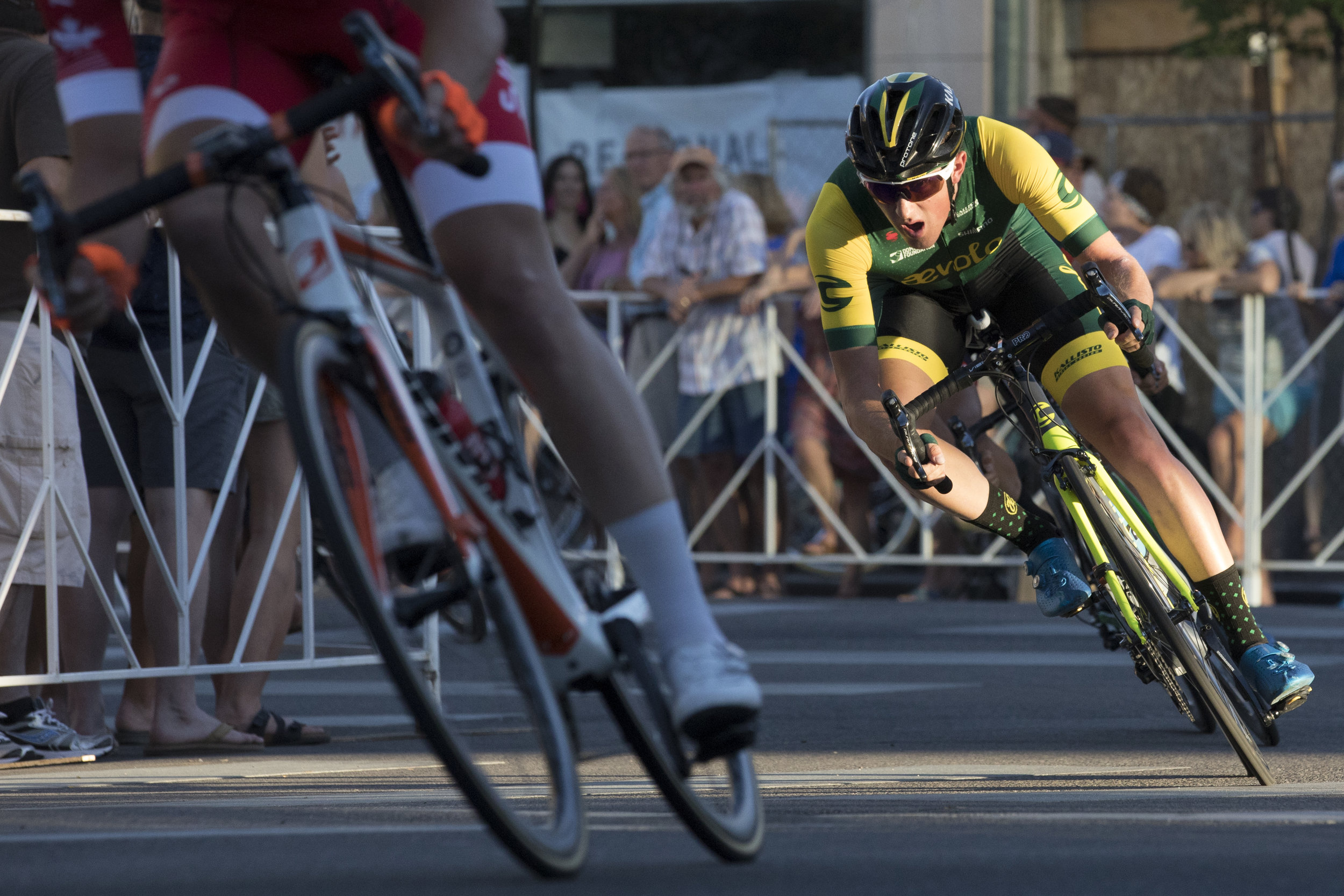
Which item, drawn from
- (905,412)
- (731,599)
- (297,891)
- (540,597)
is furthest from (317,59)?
(731,599)

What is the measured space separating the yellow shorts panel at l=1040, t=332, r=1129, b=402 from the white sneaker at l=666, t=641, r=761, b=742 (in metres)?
3.09

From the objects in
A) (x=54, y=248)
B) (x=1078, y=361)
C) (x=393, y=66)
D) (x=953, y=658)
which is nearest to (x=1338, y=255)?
(x=953, y=658)

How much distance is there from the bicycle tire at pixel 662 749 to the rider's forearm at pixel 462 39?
91 centimetres

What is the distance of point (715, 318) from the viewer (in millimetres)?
11906

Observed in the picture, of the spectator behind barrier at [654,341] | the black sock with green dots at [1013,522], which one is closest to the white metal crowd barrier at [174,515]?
the black sock with green dots at [1013,522]

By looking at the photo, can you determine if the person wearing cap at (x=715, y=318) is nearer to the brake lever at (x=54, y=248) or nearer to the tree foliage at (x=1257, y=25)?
the tree foliage at (x=1257, y=25)

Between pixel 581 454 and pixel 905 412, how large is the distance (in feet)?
8.16

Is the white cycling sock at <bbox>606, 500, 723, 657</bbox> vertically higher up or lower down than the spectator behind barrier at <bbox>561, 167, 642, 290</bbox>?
higher up

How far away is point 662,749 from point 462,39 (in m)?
1.18

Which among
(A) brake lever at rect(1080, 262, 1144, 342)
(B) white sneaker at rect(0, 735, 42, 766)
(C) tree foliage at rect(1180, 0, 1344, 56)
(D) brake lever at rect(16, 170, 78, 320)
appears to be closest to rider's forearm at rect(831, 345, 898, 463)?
(A) brake lever at rect(1080, 262, 1144, 342)

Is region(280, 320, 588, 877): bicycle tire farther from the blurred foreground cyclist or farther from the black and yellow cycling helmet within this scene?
the black and yellow cycling helmet

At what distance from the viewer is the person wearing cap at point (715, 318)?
11.7m

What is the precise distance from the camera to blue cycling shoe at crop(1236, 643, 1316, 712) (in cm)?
574

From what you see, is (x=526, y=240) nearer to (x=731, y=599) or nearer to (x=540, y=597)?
(x=540, y=597)
